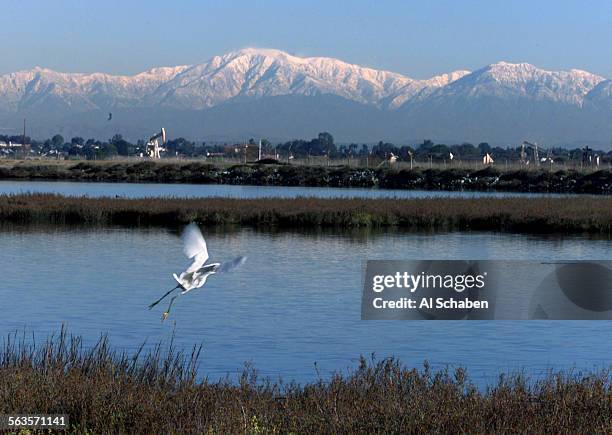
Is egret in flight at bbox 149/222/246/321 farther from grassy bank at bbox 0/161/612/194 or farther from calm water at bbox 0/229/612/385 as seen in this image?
grassy bank at bbox 0/161/612/194

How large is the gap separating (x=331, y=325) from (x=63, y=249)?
1523cm

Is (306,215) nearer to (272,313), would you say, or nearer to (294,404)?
(272,313)

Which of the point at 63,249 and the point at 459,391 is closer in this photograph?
the point at 459,391

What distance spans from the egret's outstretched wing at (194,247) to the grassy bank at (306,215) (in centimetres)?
3457

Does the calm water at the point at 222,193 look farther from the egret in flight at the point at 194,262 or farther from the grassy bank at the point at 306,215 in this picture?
the egret in flight at the point at 194,262

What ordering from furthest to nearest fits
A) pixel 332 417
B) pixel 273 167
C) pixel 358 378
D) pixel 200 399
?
1. pixel 273 167
2. pixel 358 378
3. pixel 200 399
4. pixel 332 417

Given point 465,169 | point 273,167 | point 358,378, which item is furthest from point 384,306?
point 273,167

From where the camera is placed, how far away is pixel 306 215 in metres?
43.9

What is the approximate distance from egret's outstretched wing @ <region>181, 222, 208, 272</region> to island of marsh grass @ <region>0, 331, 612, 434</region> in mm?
1530

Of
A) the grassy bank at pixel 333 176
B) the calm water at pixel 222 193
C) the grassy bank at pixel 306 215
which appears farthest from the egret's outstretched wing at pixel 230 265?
the grassy bank at pixel 333 176

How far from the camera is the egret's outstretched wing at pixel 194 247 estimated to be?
843 centimetres

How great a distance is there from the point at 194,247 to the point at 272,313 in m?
12.9

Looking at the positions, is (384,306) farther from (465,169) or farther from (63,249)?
(465,169)

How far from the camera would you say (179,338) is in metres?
18.5
